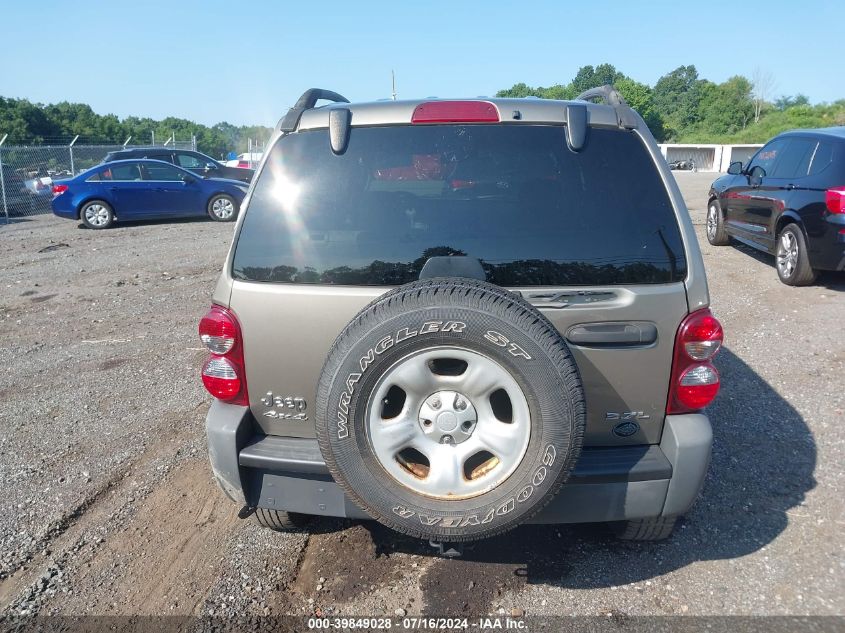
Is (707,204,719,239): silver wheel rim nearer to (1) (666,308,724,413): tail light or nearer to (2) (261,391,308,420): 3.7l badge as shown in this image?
(1) (666,308,724,413): tail light

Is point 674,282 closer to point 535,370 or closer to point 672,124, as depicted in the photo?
point 535,370

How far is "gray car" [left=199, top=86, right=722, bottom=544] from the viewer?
2.24m

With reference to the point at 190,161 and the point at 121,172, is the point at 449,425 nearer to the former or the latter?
the point at 121,172

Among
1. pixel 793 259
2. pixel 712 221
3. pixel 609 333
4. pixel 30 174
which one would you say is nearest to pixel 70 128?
pixel 30 174

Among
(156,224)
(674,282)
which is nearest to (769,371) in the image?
(674,282)

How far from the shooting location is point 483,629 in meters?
2.53

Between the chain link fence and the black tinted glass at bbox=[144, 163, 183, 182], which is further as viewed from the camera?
the chain link fence

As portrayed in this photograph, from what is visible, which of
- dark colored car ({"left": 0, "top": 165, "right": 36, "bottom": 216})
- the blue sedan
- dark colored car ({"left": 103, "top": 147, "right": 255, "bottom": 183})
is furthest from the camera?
dark colored car ({"left": 0, "top": 165, "right": 36, "bottom": 216})

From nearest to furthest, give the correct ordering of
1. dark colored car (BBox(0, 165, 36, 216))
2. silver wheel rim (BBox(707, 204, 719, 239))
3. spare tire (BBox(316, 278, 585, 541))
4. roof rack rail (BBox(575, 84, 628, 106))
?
spare tire (BBox(316, 278, 585, 541))
roof rack rail (BBox(575, 84, 628, 106))
silver wheel rim (BBox(707, 204, 719, 239))
dark colored car (BBox(0, 165, 36, 216))

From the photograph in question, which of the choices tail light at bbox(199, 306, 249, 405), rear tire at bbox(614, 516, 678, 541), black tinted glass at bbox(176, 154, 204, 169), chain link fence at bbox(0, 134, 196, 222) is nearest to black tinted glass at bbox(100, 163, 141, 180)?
black tinted glass at bbox(176, 154, 204, 169)

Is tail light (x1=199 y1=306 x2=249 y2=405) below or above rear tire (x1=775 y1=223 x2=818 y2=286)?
above

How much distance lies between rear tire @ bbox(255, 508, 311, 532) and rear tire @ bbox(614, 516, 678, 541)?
1527mm

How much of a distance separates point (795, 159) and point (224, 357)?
319 inches

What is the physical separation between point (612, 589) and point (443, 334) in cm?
147
